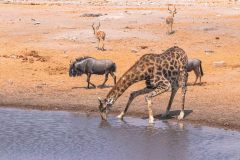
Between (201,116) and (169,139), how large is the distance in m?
3.64

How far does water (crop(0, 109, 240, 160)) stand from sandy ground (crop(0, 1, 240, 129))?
1.67 metres

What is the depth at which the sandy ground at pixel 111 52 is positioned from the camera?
24.0 m

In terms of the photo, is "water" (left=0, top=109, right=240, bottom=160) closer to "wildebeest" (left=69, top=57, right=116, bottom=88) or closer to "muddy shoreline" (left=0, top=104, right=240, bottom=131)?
"muddy shoreline" (left=0, top=104, right=240, bottom=131)

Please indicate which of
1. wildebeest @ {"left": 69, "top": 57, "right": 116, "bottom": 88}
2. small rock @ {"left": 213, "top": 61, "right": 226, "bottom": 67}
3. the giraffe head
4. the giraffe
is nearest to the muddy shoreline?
the giraffe

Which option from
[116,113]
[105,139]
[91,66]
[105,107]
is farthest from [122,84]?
[91,66]

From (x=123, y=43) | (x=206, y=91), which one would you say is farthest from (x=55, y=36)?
(x=206, y=91)

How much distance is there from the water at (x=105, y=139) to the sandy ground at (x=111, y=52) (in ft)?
5.48

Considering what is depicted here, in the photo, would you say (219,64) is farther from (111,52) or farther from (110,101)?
(110,101)

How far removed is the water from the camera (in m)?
16.4

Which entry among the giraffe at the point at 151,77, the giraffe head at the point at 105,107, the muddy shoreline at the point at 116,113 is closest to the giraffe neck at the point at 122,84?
the giraffe at the point at 151,77

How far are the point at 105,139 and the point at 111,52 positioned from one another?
1829 centimetres

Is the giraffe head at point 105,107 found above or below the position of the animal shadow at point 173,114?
above

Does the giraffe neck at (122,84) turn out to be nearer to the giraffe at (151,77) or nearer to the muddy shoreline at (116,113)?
the giraffe at (151,77)

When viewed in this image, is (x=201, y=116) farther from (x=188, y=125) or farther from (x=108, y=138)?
(x=108, y=138)
